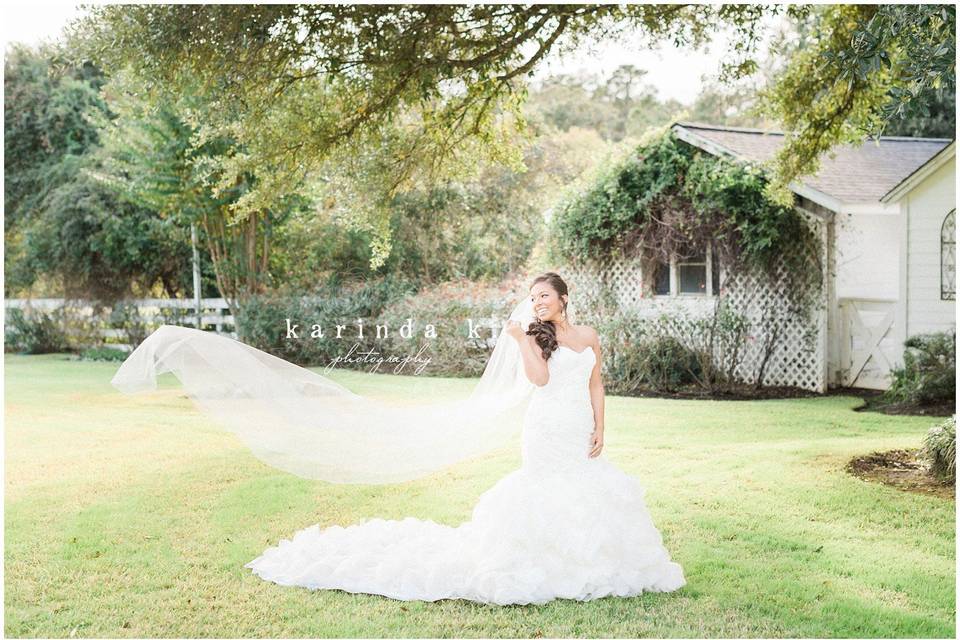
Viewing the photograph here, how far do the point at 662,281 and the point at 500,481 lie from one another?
7841 millimetres

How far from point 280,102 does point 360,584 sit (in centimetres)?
476

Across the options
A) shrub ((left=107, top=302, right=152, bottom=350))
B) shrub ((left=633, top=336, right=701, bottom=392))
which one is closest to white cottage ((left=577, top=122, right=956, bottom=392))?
shrub ((left=633, top=336, right=701, bottom=392))

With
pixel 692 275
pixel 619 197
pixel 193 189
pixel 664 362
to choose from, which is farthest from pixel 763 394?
pixel 193 189

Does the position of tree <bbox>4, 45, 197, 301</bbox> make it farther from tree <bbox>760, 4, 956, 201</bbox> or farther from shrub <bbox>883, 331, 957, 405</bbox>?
shrub <bbox>883, 331, 957, 405</bbox>

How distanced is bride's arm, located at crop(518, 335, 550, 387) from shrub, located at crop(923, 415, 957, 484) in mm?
3632

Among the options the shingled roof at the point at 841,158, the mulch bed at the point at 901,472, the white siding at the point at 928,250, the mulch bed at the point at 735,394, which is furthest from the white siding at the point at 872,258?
the mulch bed at the point at 901,472

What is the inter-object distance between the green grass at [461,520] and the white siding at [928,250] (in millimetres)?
1939

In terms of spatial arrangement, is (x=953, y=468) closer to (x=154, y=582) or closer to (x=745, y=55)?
(x=745, y=55)

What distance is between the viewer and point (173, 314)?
50.3 feet

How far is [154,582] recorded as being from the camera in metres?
4.66

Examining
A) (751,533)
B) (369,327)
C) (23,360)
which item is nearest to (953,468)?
(751,533)

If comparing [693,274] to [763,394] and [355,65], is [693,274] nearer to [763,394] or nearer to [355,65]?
[763,394]

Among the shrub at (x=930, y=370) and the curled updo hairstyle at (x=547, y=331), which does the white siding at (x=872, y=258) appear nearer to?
the shrub at (x=930, y=370)

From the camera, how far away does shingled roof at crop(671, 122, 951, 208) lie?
1128 cm
